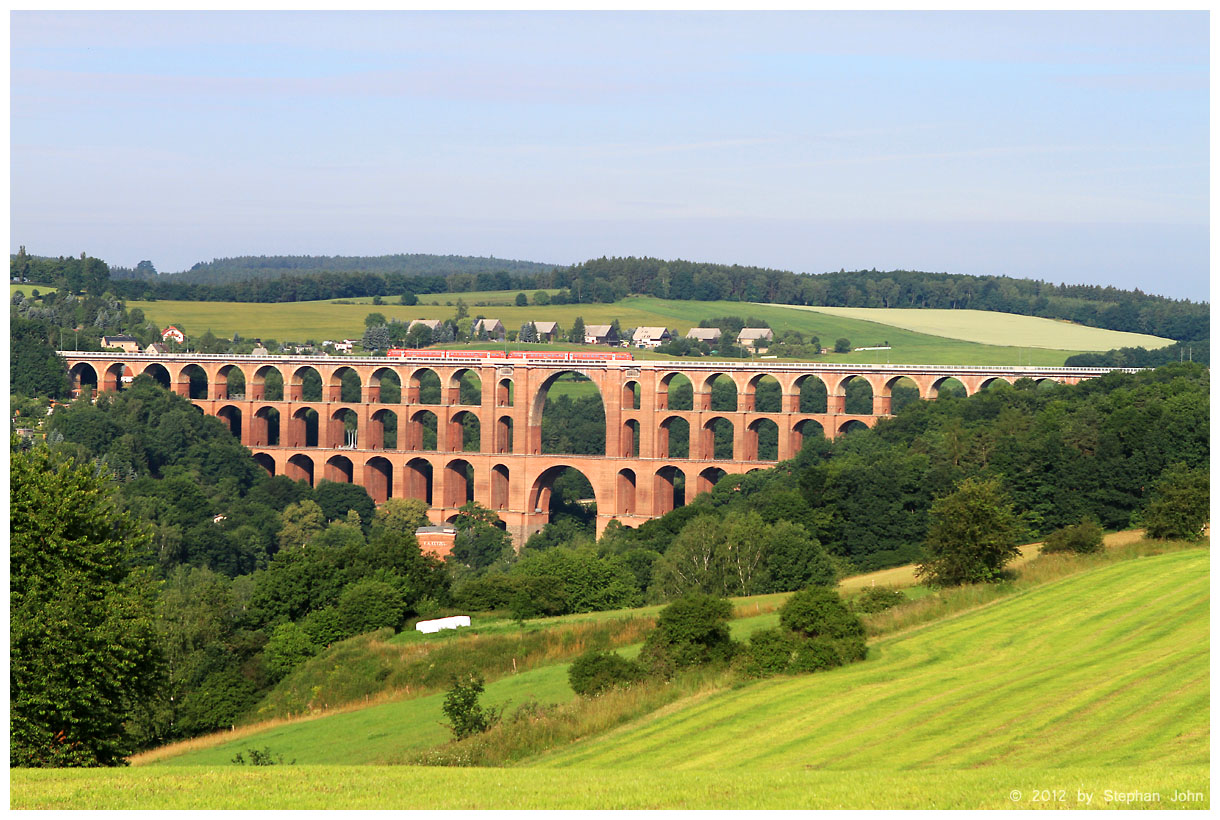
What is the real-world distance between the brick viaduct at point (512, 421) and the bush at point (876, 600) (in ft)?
229

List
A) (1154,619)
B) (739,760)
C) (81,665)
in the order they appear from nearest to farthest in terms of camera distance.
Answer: (739,760)
(81,665)
(1154,619)

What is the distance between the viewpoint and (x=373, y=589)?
5431 centimetres

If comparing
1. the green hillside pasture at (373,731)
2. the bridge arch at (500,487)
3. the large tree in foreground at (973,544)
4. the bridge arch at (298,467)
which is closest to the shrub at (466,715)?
the green hillside pasture at (373,731)

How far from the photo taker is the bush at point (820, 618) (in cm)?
3678

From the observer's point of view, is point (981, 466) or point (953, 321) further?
point (953, 321)

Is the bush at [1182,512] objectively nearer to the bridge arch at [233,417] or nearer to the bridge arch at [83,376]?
the bridge arch at [233,417]

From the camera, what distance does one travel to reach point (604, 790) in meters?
19.7

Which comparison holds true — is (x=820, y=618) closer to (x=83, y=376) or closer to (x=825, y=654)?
(x=825, y=654)

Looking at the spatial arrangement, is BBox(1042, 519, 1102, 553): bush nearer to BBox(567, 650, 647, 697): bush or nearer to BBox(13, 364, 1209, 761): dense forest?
BBox(13, 364, 1209, 761): dense forest

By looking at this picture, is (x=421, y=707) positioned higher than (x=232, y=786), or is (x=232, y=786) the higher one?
(x=232, y=786)

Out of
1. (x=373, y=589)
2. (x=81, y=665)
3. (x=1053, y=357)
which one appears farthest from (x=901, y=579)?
(x=1053, y=357)

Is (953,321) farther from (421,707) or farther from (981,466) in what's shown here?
(421,707)

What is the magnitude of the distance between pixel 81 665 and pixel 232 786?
10.4 metres

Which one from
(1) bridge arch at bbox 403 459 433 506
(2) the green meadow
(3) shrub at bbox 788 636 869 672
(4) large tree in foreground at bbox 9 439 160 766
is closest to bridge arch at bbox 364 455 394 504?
(1) bridge arch at bbox 403 459 433 506
